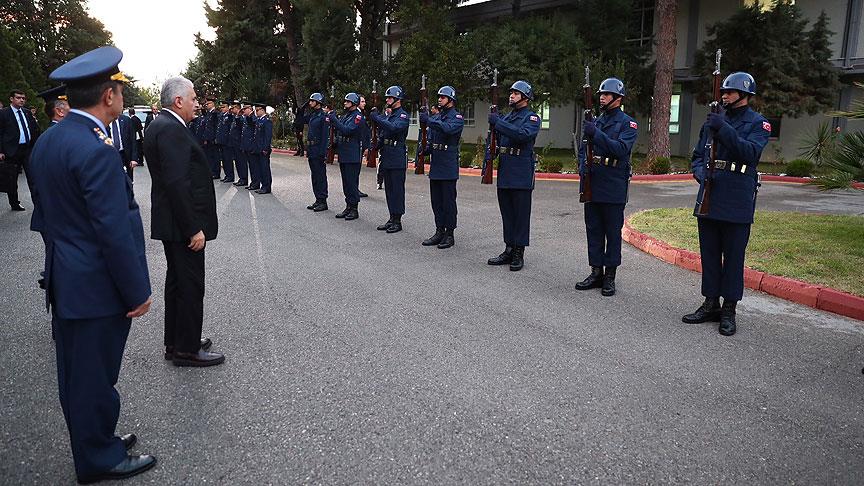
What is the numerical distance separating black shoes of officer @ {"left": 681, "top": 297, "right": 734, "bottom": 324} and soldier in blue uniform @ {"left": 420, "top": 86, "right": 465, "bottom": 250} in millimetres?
3701

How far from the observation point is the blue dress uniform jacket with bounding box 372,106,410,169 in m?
9.40

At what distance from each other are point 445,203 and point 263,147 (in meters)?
6.76

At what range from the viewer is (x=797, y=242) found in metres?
7.79

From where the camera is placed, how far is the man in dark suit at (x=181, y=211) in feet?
12.8

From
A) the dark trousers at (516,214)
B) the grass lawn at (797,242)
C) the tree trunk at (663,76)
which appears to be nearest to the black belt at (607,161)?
the dark trousers at (516,214)

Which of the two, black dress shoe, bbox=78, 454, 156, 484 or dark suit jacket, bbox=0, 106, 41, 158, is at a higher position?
dark suit jacket, bbox=0, 106, 41, 158

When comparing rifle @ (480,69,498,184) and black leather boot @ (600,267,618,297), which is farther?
rifle @ (480,69,498,184)

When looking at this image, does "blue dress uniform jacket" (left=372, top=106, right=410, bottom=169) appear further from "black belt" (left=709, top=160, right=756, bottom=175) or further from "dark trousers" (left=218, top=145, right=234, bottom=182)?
"dark trousers" (left=218, top=145, right=234, bottom=182)

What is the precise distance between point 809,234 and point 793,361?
4.83 metres

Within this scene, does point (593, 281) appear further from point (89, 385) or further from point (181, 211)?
point (89, 385)

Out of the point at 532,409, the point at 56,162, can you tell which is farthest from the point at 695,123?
the point at 56,162

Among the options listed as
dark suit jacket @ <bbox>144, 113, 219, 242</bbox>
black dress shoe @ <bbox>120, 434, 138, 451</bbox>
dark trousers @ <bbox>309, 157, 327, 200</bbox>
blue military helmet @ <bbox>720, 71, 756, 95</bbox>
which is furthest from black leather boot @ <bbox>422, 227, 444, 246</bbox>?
black dress shoe @ <bbox>120, 434, 138, 451</bbox>

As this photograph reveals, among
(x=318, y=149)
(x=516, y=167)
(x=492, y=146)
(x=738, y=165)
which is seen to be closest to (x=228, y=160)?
(x=318, y=149)

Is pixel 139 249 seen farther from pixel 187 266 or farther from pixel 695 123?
pixel 695 123
